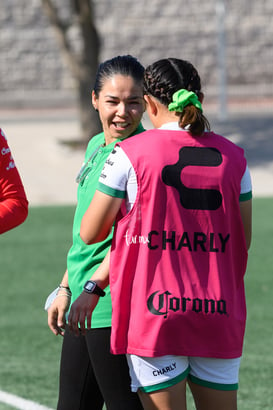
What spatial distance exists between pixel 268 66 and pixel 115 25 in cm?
664

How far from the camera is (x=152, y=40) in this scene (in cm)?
3772

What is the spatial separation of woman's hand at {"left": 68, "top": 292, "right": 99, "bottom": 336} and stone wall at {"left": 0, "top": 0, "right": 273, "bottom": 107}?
108ft

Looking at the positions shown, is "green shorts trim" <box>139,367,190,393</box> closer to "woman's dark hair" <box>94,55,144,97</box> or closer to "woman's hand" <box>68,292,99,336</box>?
"woman's hand" <box>68,292,99,336</box>

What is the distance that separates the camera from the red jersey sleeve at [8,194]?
375 centimetres

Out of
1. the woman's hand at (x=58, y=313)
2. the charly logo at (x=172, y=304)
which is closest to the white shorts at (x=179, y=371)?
the charly logo at (x=172, y=304)

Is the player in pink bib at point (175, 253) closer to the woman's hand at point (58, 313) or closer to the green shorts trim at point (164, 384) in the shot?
the green shorts trim at point (164, 384)

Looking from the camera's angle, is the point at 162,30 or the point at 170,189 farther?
the point at 162,30

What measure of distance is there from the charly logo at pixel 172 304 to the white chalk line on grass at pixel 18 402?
260 cm

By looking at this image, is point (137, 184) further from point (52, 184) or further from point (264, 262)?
point (52, 184)

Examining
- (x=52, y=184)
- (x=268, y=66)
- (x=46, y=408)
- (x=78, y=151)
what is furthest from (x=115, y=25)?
(x=46, y=408)

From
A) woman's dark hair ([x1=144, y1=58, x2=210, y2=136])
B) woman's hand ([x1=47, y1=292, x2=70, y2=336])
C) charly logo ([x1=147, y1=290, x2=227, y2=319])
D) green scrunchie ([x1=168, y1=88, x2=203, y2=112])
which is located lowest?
woman's hand ([x1=47, y1=292, x2=70, y2=336])

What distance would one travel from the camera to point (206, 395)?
3279mm

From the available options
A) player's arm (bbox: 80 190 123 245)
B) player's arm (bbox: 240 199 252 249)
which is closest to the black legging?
player's arm (bbox: 80 190 123 245)

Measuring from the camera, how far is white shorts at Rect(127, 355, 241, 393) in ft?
10.4
